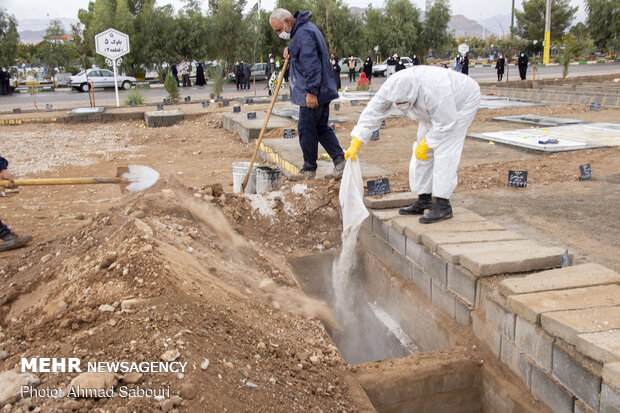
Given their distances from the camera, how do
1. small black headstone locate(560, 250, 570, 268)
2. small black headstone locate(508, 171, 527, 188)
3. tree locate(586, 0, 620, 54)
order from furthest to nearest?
tree locate(586, 0, 620, 54)
small black headstone locate(508, 171, 527, 188)
small black headstone locate(560, 250, 570, 268)

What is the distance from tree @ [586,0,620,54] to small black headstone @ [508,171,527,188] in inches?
1145

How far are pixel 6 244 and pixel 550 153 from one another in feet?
19.8

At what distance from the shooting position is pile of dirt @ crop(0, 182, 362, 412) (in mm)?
2234

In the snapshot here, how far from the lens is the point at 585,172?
5367 mm

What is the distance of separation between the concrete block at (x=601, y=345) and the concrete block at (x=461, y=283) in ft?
2.83

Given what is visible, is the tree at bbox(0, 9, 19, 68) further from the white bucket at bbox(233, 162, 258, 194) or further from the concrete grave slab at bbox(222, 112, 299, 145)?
the white bucket at bbox(233, 162, 258, 194)

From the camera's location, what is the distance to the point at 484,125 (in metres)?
9.35

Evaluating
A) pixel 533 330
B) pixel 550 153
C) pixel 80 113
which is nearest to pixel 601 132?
pixel 550 153

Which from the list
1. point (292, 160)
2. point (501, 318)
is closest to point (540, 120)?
point (292, 160)

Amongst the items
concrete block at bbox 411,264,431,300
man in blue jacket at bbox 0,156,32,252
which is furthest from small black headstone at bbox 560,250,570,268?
man in blue jacket at bbox 0,156,32,252

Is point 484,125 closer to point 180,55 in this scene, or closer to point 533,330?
point 533,330

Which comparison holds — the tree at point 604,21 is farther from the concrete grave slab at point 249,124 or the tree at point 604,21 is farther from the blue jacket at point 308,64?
the blue jacket at point 308,64

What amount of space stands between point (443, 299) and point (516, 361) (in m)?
0.75

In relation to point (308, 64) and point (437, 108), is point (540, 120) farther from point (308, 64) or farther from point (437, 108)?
point (437, 108)
